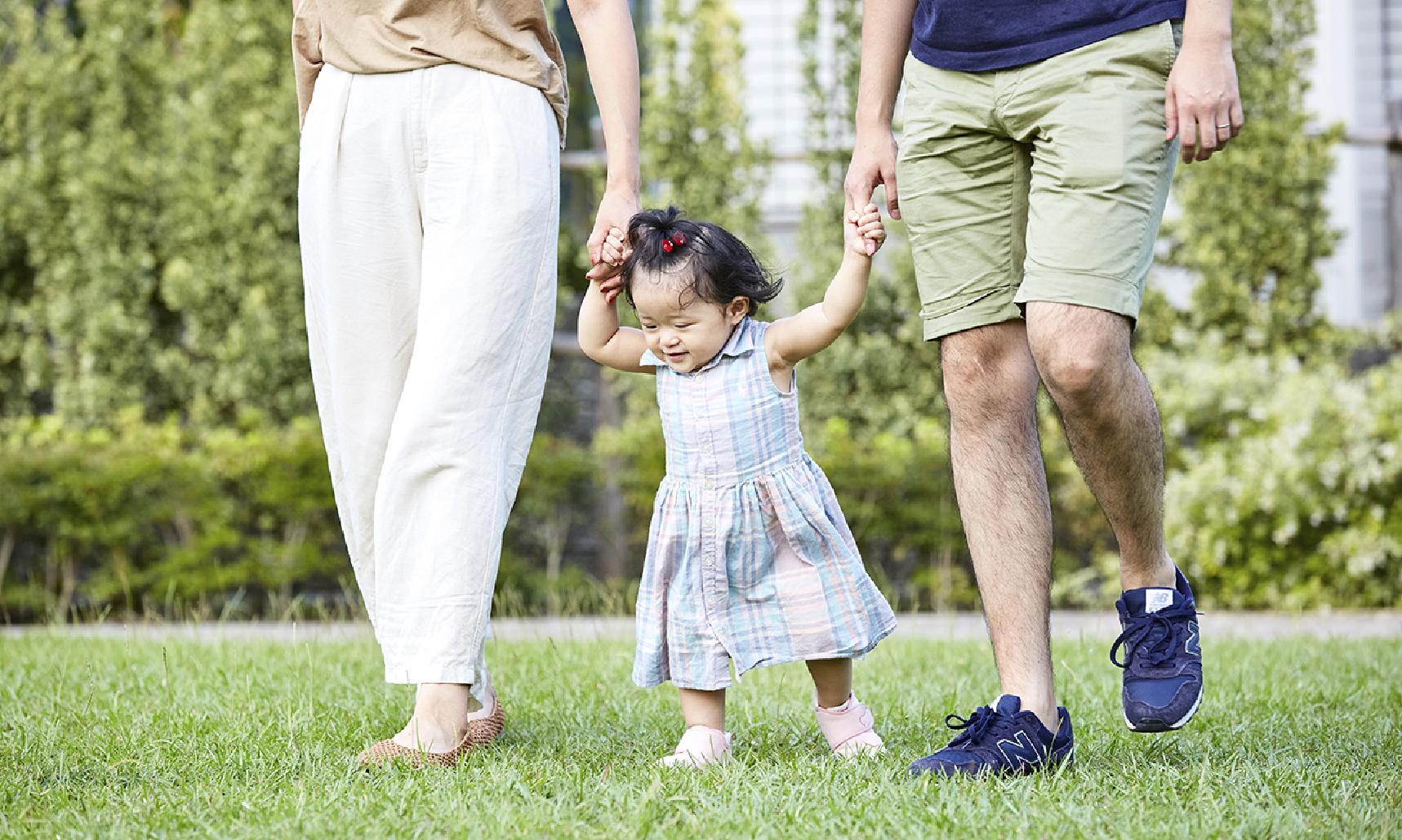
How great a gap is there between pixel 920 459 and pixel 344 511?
3.67m

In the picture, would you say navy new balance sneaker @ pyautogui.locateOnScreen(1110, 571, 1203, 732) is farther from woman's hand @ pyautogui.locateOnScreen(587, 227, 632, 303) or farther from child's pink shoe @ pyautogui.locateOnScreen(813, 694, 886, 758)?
woman's hand @ pyautogui.locateOnScreen(587, 227, 632, 303)

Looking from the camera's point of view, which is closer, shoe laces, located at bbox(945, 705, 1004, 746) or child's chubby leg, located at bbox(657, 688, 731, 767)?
shoe laces, located at bbox(945, 705, 1004, 746)

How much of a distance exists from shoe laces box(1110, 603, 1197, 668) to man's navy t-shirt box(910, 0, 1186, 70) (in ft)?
3.20

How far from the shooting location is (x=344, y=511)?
8.46 ft

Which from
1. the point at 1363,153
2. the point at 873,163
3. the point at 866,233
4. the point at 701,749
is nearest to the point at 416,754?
the point at 701,749

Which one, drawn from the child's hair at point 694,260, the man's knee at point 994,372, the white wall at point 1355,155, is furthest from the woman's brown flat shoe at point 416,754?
the white wall at point 1355,155

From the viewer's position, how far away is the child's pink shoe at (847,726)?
2.40 m

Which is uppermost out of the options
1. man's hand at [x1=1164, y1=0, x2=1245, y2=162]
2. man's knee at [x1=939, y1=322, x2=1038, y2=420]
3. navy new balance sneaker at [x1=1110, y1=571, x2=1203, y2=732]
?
man's hand at [x1=1164, y1=0, x2=1245, y2=162]

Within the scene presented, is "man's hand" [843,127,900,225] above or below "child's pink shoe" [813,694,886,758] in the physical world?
above

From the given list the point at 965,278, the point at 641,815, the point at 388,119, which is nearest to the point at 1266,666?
the point at 965,278

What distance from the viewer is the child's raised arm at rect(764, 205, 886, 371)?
2322 millimetres

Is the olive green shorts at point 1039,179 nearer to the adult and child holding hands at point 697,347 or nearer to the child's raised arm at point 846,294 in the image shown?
the adult and child holding hands at point 697,347

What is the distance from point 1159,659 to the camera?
7.21ft

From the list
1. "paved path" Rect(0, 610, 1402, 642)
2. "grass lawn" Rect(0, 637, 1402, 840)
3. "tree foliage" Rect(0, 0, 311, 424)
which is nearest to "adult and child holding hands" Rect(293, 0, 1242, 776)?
"grass lawn" Rect(0, 637, 1402, 840)
